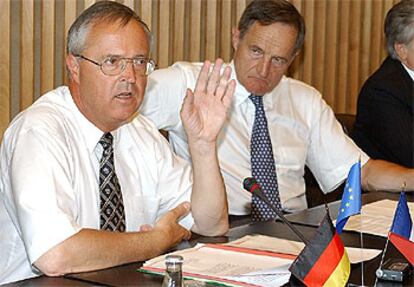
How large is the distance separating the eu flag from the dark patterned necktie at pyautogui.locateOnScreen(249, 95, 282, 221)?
156 cm

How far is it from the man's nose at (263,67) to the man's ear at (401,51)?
3.74 ft

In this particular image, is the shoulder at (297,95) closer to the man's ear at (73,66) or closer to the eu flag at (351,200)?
the man's ear at (73,66)

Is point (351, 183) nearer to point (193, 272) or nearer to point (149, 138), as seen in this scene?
point (193, 272)

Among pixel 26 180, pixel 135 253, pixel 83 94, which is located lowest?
pixel 135 253

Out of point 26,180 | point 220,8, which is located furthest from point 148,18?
point 26,180

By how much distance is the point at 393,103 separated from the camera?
4477 millimetres

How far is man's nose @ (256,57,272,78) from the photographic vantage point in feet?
12.6

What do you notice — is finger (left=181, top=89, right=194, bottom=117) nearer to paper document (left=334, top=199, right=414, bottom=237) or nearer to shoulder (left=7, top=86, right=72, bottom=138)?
shoulder (left=7, top=86, right=72, bottom=138)

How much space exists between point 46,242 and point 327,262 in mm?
805

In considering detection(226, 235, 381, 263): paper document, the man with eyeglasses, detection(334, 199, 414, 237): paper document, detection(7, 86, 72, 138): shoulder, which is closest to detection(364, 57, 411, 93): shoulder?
detection(334, 199, 414, 237): paper document

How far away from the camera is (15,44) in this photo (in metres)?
3.84

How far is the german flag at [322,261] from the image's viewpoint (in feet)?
6.52

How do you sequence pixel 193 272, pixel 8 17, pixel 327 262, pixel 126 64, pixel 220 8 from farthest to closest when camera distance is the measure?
1. pixel 220 8
2. pixel 8 17
3. pixel 126 64
4. pixel 193 272
5. pixel 327 262

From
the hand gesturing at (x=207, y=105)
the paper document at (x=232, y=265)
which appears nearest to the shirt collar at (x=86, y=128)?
the hand gesturing at (x=207, y=105)
